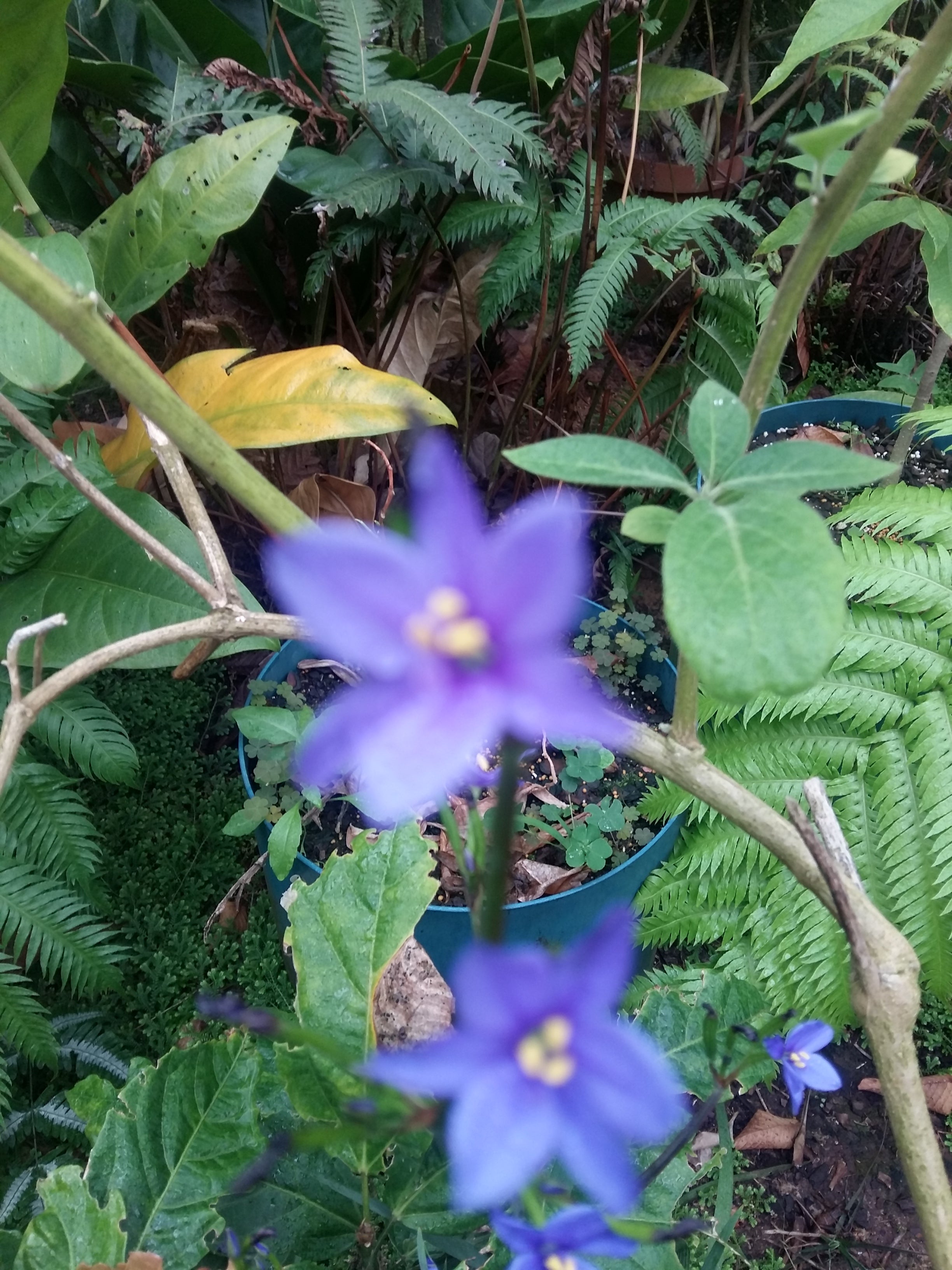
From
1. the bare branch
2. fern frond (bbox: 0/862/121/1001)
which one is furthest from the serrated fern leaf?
the bare branch

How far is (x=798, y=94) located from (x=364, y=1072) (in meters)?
2.62

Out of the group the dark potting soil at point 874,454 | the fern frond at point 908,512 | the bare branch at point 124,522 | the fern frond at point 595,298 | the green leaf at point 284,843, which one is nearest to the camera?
the bare branch at point 124,522

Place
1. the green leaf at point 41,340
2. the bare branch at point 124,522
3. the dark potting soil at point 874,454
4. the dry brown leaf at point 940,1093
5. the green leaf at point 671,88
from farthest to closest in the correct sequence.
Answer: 1. the dark potting soil at point 874,454
2. the green leaf at point 671,88
3. the dry brown leaf at point 940,1093
4. the green leaf at point 41,340
5. the bare branch at point 124,522

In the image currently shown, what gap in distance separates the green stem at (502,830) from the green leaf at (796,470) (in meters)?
0.14

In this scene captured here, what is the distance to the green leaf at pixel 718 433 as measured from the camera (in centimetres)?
31

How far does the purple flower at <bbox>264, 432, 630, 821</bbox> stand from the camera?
19cm

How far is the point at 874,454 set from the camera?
178cm

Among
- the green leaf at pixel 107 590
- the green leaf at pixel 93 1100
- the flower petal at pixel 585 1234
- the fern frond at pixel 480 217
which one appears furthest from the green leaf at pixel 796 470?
the fern frond at pixel 480 217

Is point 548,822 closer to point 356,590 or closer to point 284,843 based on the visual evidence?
point 284,843

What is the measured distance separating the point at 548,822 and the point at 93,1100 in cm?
76

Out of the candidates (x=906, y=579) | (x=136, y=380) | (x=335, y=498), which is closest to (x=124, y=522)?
(x=136, y=380)

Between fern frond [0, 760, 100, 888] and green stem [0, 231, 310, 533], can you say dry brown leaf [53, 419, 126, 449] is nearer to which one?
fern frond [0, 760, 100, 888]

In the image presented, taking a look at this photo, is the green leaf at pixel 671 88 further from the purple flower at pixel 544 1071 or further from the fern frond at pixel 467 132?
the purple flower at pixel 544 1071

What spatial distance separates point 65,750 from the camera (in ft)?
4.09
